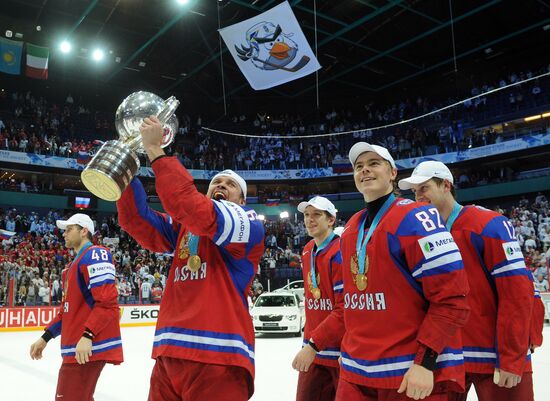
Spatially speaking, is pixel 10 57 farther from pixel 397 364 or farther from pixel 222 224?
pixel 397 364

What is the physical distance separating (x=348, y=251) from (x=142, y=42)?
1083 inches

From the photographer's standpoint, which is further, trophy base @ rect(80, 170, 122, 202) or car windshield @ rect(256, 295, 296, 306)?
car windshield @ rect(256, 295, 296, 306)

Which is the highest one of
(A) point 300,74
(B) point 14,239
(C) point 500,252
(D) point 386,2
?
(D) point 386,2

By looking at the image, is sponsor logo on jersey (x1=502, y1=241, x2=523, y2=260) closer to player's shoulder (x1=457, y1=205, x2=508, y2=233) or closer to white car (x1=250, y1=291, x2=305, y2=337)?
player's shoulder (x1=457, y1=205, x2=508, y2=233)

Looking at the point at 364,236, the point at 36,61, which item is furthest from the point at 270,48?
the point at 36,61

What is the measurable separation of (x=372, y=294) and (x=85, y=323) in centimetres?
221

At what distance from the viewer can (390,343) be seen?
233cm

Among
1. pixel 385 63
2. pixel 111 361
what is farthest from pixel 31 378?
pixel 385 63

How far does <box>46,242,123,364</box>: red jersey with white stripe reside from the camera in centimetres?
373

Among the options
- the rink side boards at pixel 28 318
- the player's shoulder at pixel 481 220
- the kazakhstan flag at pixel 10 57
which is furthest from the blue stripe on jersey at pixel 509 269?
the kazakhstan flag at pixel 10 57

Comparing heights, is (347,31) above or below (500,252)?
above

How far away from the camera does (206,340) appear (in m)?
2.28

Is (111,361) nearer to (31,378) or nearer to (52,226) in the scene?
(31,378)

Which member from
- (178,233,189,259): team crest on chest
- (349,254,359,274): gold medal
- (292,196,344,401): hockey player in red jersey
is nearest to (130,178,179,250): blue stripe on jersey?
(178,233,189,259): team crest on chest
